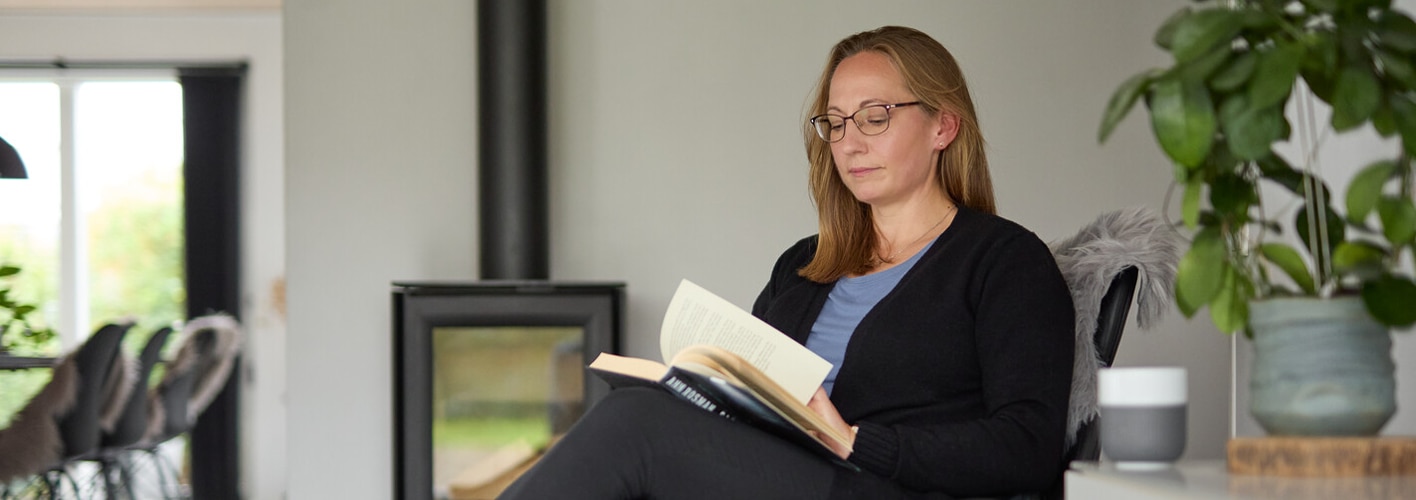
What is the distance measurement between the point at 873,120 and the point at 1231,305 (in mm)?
783

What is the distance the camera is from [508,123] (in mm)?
3279

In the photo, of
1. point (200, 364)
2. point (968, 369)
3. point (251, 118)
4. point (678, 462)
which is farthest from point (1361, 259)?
point (251, 118)

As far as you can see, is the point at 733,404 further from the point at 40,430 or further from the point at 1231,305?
the point at 40,430

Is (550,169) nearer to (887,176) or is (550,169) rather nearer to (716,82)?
(716,82)

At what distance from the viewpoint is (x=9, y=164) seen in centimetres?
408

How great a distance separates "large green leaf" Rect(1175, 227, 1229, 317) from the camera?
118cm

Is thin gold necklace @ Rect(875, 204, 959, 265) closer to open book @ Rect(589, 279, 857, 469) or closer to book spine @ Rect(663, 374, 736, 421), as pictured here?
open book @ Rect(589, 279, 857, 469)

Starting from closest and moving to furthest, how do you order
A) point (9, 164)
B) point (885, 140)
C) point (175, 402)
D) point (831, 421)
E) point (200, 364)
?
point (831, 421) → point (885, 140) → point (9, 164) → point (175, 402) → point (200, 364)

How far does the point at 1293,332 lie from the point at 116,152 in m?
6.06

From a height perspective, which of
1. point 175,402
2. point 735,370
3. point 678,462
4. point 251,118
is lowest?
point 175,402

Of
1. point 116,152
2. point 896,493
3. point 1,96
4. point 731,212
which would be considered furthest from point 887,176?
point 1,96

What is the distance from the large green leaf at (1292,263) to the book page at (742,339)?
51 cm

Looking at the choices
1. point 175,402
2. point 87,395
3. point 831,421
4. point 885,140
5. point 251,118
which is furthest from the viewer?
point 251,118

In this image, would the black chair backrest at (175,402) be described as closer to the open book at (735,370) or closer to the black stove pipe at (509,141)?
the black stove pipe at (509,141)
